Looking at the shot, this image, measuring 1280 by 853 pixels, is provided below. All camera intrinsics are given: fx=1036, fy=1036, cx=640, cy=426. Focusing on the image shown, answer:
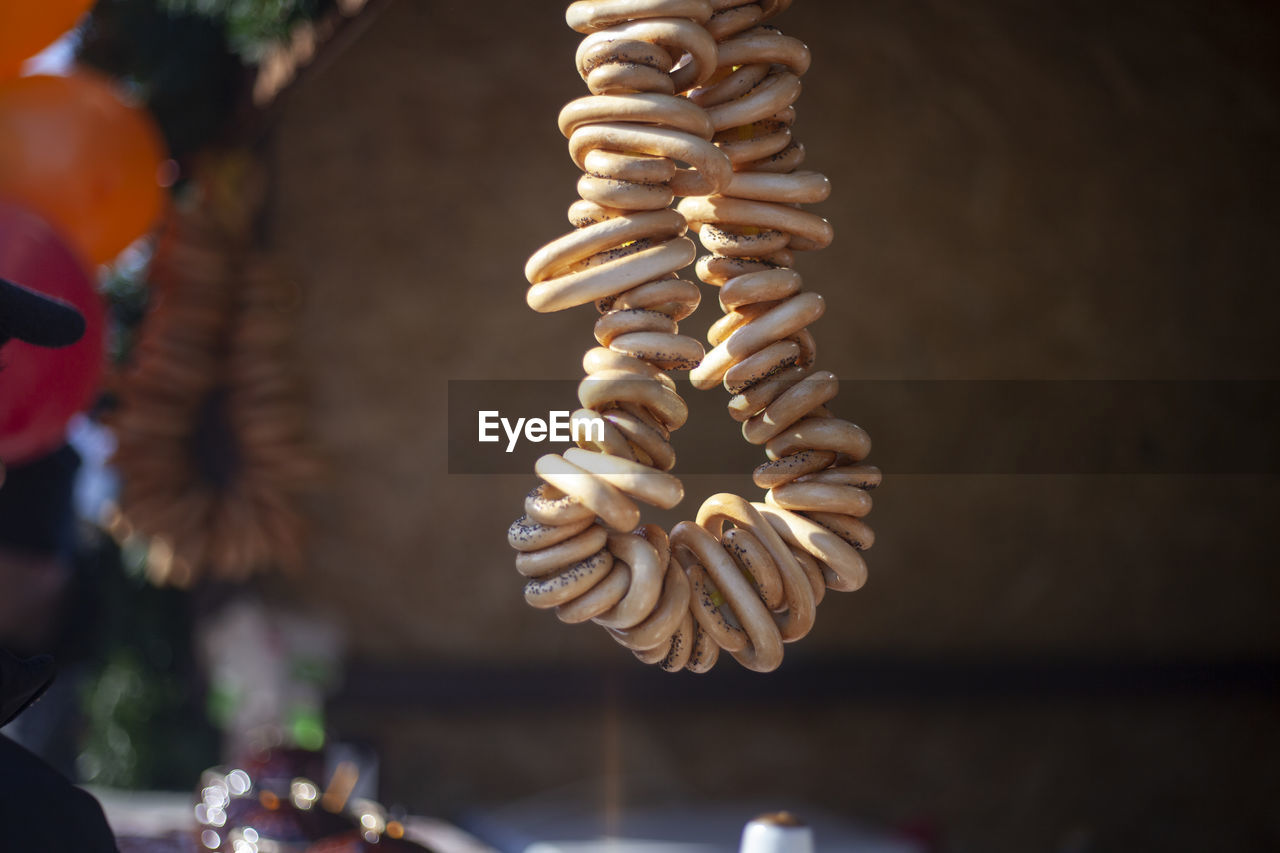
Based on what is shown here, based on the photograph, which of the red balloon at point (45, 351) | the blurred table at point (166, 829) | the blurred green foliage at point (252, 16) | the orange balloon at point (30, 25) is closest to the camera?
the blurred table at point (166, 829)

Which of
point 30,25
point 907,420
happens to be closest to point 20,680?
point 30,25

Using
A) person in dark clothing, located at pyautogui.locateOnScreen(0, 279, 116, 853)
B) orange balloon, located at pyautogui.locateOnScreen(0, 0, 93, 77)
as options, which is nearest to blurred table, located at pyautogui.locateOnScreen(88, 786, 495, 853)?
person in dark clothing, located at pyautogui.locateOnScreen(0, 279, 116, 853)

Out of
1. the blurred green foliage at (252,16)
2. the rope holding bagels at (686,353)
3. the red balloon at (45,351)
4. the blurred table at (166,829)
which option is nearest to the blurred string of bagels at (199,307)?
the blurred green foliage at (252,16)

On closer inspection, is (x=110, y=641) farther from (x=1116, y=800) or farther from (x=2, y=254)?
(x=1116, y=800)

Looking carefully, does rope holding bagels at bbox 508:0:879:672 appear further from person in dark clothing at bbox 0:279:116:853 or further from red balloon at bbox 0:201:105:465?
red balloon at bbox 0:201:105:465

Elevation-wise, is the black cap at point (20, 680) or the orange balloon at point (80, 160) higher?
the orange balloon at point (80, 160)

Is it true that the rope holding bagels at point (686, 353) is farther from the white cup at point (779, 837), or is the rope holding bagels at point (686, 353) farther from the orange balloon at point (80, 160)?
the orange balloon at point (80, 160)

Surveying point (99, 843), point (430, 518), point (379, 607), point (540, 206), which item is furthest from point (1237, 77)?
point (99, 843)
